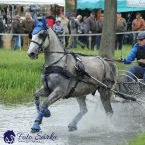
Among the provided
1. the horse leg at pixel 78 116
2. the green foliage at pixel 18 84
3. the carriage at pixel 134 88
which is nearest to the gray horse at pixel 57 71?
the horse leg at pixel 78 116

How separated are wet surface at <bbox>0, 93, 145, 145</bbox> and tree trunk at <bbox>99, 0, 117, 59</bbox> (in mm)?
6311

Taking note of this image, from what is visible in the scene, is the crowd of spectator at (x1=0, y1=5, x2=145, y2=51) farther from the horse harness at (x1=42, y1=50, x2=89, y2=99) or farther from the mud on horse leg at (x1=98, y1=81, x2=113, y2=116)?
the horse harness at (x1=42, y1=50, x2=89, y2=99)

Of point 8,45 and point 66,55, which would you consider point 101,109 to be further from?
point 8,45

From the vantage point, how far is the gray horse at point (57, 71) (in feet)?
34.4

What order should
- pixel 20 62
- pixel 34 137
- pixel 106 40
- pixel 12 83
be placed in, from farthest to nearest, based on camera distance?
pixel 106 40 → pixel 20 62 → pixel 12 83 → pixel 34 137

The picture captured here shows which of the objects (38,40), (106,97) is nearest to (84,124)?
(106,97)

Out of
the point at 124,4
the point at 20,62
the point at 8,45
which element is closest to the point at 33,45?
the point at 20,62

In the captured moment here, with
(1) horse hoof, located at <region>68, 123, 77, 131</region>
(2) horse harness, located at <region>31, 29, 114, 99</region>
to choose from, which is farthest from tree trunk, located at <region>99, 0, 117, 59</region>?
(2) horse harness, located at <region>31, 29, 114, 99</region>

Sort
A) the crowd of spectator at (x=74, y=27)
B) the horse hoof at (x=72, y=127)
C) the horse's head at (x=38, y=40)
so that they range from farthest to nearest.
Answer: the crowd of spectator at (x=74, y=27)
the horse hoof at (x=72, y=127)
the horse's head at (x=38, y=40)

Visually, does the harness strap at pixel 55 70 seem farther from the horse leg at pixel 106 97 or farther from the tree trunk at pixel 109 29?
the tree trunk at pixel 109 29

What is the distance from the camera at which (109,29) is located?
816 inches

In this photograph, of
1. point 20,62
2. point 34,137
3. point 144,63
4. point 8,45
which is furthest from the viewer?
point 8,45

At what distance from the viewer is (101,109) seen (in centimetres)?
1312

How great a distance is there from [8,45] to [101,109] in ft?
55.7
